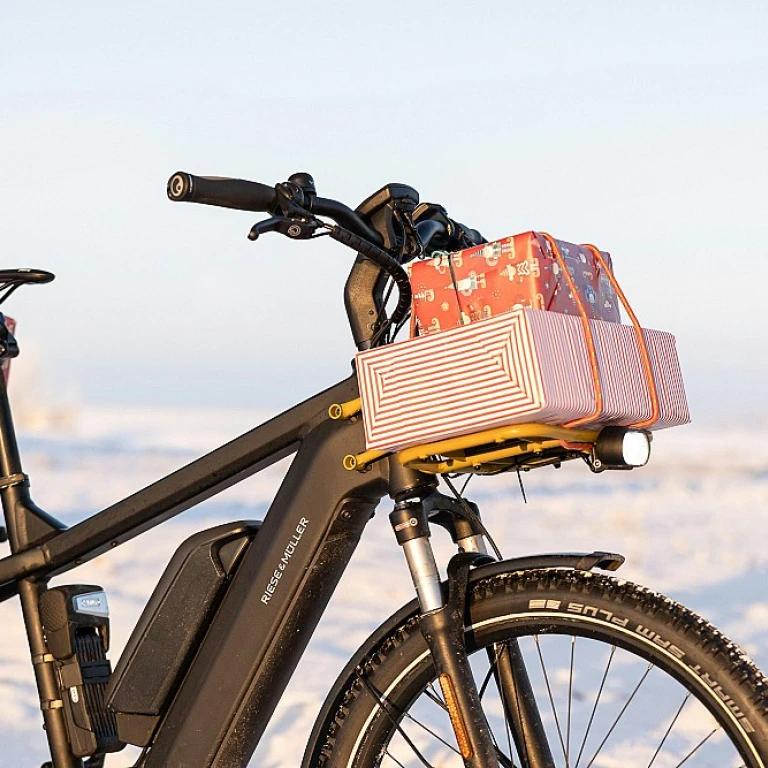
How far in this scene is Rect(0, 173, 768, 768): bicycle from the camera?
1.97 m

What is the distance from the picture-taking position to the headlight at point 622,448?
1946 mm

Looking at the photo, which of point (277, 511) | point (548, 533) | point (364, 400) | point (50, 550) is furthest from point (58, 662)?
point (548, 533)

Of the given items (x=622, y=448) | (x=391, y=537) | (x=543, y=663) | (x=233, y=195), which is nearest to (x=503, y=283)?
(x=622, y=448)

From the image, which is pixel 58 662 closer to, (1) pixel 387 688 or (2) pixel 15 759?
(1) pixel 387 688

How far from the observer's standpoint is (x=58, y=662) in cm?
258

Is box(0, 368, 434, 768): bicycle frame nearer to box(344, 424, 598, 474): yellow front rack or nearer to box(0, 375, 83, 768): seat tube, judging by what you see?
box(344, 424, 598, 474): yellow front rack

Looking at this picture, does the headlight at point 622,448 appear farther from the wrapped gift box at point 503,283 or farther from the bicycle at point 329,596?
the wrapped gift box at point 503,283

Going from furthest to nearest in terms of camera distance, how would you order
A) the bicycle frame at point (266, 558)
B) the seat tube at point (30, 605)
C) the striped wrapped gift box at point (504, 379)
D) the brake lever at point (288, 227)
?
the seat tube at point (30, 605)
the bicycle frame at point (266, 558)
the brake lever at point (288, 227)
the striped wrapped gift box at point (504, 379)

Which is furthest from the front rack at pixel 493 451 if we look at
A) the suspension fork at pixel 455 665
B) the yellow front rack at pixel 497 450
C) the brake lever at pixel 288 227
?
the brake lever at pixel 288 227

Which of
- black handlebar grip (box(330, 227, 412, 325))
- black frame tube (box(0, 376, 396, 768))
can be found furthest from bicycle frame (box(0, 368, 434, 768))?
black handlebar grip (box(330, 227, 412, 325))

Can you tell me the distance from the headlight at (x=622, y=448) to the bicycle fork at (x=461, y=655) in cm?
30

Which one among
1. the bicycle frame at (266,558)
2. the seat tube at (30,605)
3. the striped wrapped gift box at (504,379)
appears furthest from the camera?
the seat tube at (30,605)

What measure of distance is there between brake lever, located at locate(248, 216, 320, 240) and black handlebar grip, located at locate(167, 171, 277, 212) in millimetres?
29

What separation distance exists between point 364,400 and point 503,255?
0.30m
